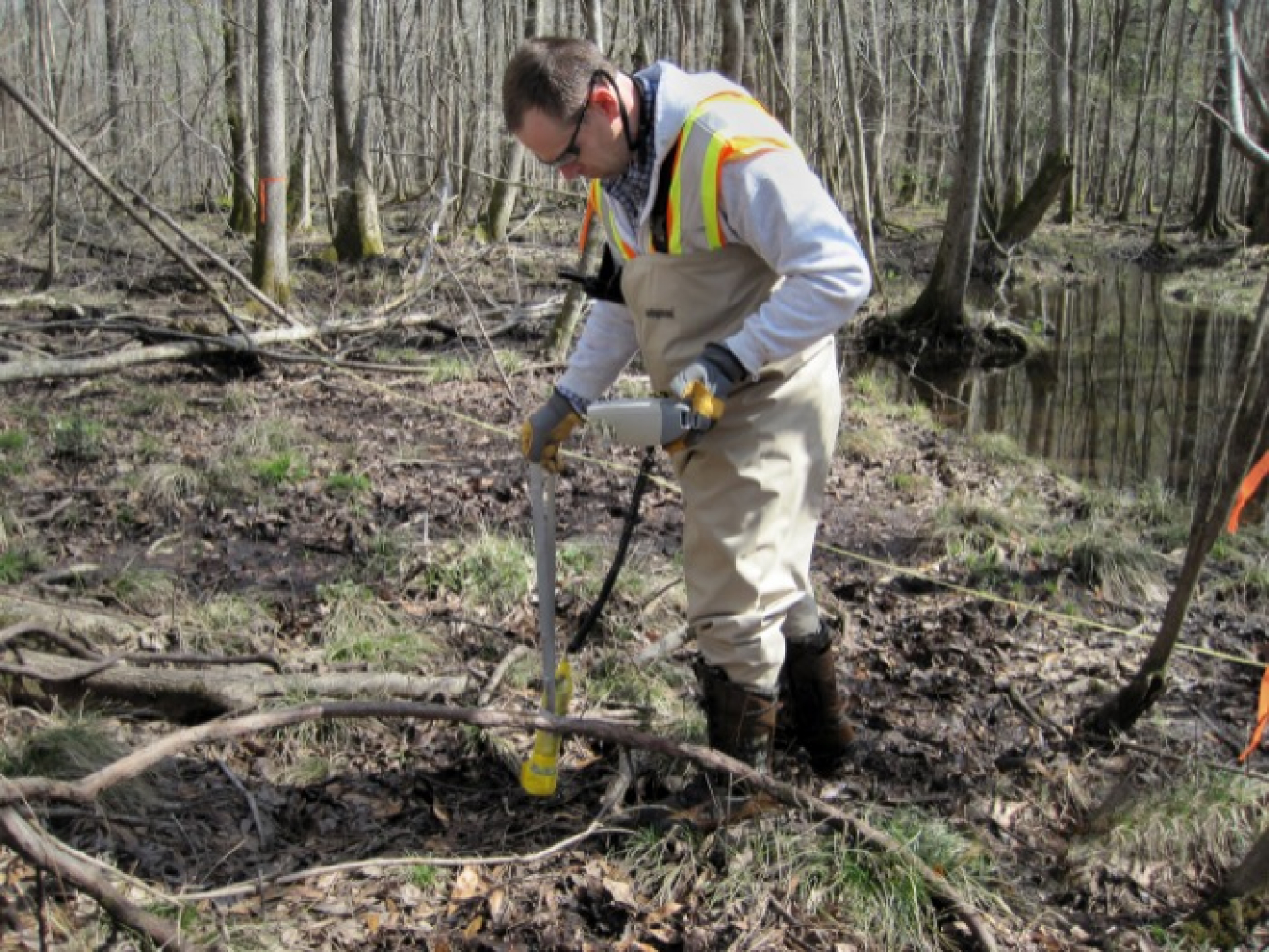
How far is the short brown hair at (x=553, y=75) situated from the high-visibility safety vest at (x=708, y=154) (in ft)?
0.89

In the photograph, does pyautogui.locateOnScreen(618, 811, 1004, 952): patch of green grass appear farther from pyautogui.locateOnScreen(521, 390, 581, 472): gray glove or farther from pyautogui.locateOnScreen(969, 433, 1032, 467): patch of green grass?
pyautogui.locateOnScreen(969, 433, 1032, 467): patch of green grass

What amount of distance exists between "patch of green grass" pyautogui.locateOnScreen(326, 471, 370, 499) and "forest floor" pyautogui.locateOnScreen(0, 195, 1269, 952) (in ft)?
0.06

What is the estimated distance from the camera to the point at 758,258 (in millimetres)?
2838

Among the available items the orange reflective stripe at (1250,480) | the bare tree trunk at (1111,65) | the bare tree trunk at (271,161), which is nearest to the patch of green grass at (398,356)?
the bare tree trunk at (271,161)

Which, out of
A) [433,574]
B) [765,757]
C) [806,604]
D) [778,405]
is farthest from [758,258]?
[433,574]

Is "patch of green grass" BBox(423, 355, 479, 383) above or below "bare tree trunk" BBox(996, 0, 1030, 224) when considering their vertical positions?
below

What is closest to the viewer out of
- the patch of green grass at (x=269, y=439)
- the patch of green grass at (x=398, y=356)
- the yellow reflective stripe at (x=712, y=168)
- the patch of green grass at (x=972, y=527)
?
the yellow reflective stripe at (x=712, y=168)

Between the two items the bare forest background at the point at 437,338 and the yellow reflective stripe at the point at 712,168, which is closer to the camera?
the yellow reflective stripe at the point at 712,168

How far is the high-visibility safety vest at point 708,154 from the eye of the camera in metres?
2.65

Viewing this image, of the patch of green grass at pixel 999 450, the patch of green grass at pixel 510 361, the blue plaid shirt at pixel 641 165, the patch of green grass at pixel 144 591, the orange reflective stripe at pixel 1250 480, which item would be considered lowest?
the patch of green grass at pixel 999 450

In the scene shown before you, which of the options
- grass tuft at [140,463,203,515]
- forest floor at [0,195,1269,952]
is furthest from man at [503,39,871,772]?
grass tuft at [140,463,203,515]

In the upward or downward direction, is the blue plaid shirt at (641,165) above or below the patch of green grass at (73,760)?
above

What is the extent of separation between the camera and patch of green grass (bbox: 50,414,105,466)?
6.25m

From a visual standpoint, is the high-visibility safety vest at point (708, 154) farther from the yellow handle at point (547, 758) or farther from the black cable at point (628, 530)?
the yellow handle at point (547, 758)
